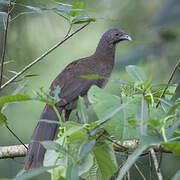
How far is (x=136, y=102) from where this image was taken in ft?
4.29

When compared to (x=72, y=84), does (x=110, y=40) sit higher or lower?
higher

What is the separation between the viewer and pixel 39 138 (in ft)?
8.34

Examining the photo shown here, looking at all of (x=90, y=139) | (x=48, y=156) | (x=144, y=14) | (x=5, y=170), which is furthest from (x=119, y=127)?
(x=144, y=14)

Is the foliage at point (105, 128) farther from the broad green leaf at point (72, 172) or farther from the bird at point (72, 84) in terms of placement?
the bird at point (72, 84)

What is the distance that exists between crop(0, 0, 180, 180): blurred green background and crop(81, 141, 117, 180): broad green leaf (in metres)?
2.00

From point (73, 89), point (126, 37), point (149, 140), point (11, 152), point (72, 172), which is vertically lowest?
point (11, 152)

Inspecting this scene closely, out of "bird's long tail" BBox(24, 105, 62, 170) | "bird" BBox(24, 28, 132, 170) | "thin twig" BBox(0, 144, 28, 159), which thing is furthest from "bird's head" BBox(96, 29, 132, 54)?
"thin twig" BBox(0, 144, 28, 159)

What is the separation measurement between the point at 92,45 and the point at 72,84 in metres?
3.03

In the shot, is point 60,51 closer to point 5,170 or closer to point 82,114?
point 5,170

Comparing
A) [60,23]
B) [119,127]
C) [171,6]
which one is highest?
[60,23]

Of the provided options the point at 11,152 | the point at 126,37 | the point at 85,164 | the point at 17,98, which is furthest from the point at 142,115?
the point at 126,37

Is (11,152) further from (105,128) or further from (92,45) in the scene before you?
(92,45)

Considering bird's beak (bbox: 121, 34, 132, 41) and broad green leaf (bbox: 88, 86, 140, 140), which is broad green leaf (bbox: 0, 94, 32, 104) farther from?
bird's beak (bbox: 121, 34, 132, 41)

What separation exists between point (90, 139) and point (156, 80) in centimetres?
268
